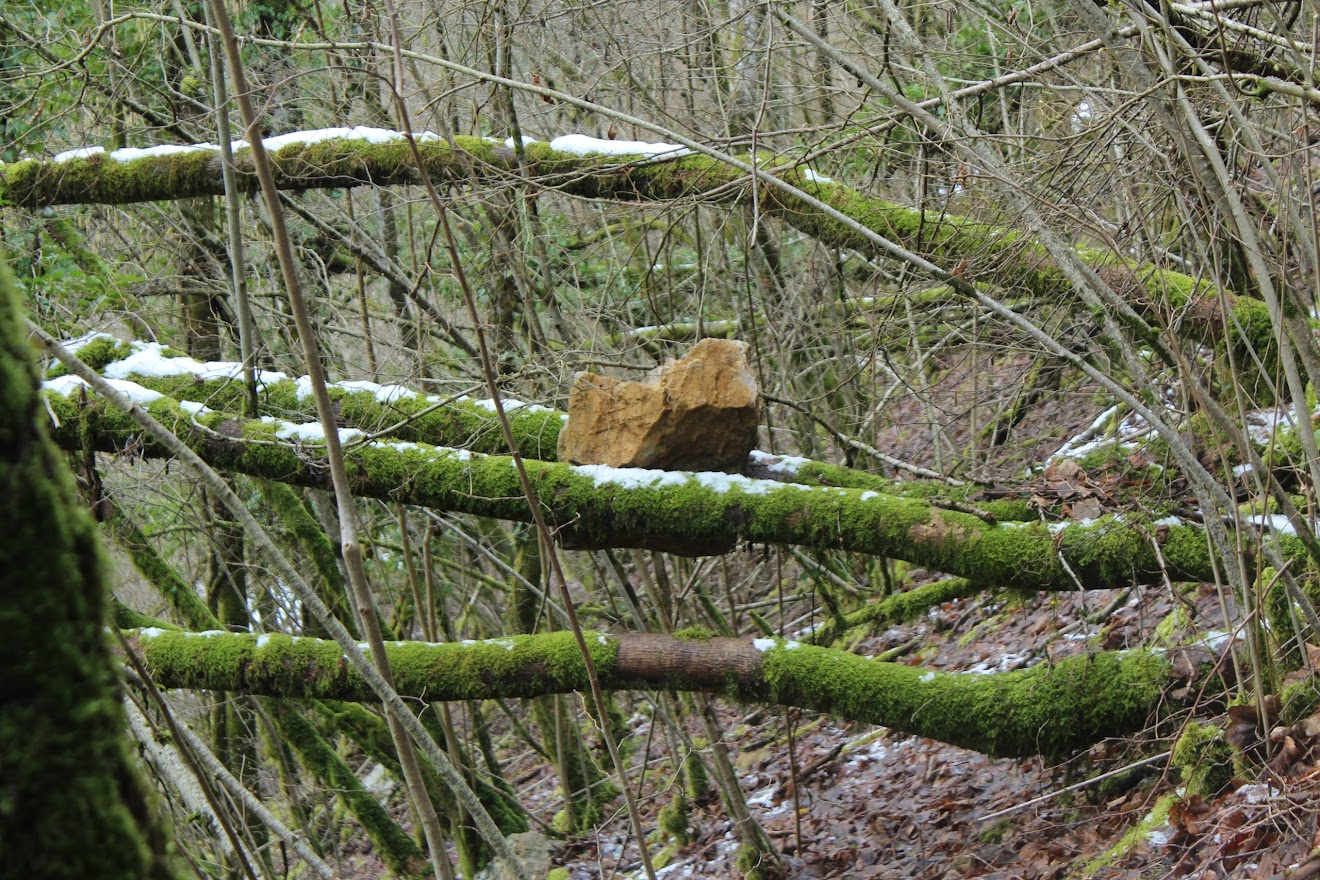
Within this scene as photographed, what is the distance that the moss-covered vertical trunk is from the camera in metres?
0.73

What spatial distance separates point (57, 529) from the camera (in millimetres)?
761

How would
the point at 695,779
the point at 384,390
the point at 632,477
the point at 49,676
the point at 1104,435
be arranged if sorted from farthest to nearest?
the point at 1104,435
the point at 695,779
the point at 384,390
the point at 632,477
the point at 49,676

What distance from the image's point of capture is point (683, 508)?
440cm

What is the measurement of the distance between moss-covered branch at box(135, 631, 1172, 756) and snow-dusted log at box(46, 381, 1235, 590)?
1.38 feet

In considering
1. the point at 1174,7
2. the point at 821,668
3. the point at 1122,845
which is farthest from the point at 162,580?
the point at 1174,7

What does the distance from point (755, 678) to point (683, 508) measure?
2.64 ft

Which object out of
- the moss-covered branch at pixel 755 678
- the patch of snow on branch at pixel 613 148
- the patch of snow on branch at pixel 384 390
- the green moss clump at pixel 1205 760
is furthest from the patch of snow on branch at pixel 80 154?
the green moss clump at pixel 1205 760

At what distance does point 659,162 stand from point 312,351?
3.65m

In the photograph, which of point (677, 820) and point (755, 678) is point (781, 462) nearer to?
point (755, 678)

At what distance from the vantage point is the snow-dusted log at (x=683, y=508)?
4.13 m

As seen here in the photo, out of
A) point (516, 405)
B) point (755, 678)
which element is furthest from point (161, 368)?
point (755, 678)

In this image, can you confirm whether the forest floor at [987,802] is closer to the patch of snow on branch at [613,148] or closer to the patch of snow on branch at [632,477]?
the patch of snow on branch at [632,477]

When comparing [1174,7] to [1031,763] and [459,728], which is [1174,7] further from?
[459,728]

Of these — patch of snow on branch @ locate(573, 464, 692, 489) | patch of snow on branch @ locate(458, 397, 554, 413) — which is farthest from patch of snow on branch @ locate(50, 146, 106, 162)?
patch of snow on branch @ locate(573, 464, 692, 489)
